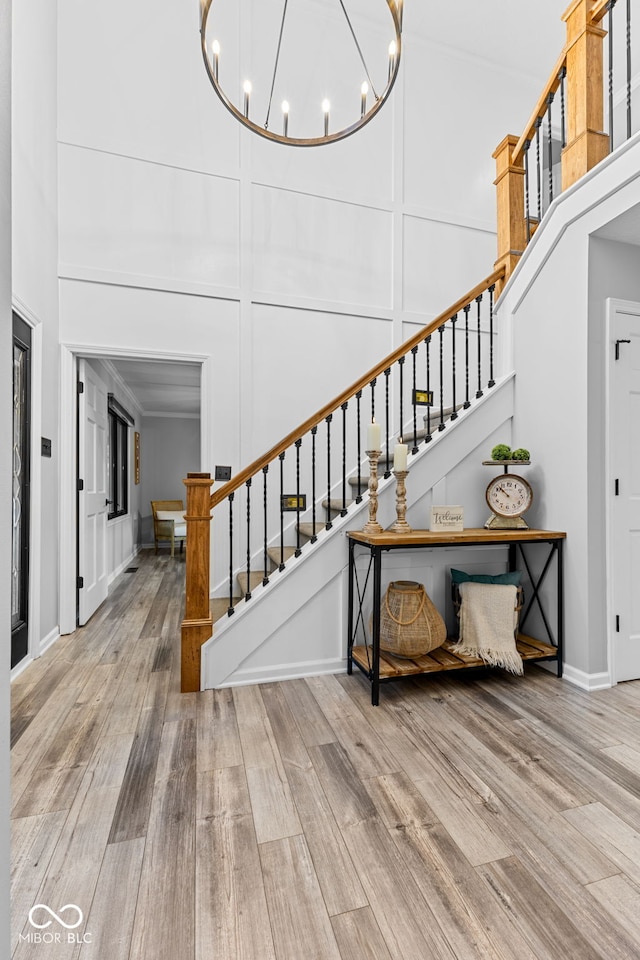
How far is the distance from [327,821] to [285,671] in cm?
113

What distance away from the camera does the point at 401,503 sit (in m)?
2.62

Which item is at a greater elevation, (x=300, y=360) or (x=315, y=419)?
(x=300, y=360)

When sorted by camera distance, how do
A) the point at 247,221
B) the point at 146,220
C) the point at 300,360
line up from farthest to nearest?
the point at 300,360
the point at 247,221
the point at 146,220

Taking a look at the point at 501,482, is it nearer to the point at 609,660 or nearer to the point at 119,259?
the point at 609,660

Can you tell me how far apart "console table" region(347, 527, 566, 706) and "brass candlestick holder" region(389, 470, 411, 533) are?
54mm

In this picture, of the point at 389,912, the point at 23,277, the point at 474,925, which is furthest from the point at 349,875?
the point at 23,277

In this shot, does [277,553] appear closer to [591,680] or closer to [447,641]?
[447,641]

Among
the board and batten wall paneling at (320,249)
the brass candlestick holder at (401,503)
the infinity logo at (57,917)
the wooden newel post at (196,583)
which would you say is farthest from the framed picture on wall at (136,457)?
the infinity logo at (57,917)

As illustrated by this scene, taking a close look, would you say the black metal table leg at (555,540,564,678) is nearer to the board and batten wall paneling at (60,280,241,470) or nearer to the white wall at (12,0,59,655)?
the board and batten wall paneling at (60,280,241,470)

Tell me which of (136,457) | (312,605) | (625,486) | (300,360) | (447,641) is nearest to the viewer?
(625,486)

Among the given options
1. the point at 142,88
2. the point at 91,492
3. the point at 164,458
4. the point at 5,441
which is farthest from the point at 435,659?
the point at 164,458

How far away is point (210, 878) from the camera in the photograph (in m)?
1.31

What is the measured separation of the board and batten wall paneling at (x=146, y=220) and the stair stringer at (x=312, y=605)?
7.17ft

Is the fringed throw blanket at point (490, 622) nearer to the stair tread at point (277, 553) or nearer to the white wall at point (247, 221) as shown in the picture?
the stair tread at point (277, 553)
